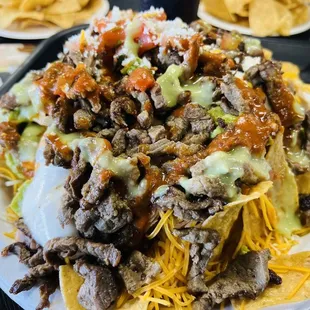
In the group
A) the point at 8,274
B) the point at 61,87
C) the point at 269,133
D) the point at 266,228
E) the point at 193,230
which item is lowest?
the point at 266,228

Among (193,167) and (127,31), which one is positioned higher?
(127,31)

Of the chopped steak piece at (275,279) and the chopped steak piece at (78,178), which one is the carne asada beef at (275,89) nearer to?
the chopped steak piece at (275,279)

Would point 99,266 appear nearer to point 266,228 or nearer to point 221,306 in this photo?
point 221,306

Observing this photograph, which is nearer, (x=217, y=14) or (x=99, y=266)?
(x=99, y=266)

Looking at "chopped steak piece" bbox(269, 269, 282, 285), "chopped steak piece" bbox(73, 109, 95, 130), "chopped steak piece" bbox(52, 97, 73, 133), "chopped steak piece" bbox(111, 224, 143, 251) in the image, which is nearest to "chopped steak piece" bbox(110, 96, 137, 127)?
"chopped steak piece" bbox(73, 109, 95, 130)

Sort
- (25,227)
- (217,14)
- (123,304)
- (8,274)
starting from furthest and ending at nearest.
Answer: (217,14) < (25,227) < (8,274) < (123,304)

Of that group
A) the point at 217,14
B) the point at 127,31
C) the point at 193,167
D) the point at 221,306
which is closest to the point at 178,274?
the point at 221,306

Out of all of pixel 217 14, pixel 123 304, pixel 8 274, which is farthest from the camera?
pixel 217 14

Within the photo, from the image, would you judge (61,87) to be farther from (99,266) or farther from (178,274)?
(178,274)

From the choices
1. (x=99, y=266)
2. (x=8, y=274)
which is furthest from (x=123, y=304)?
(x=8, y=274)
